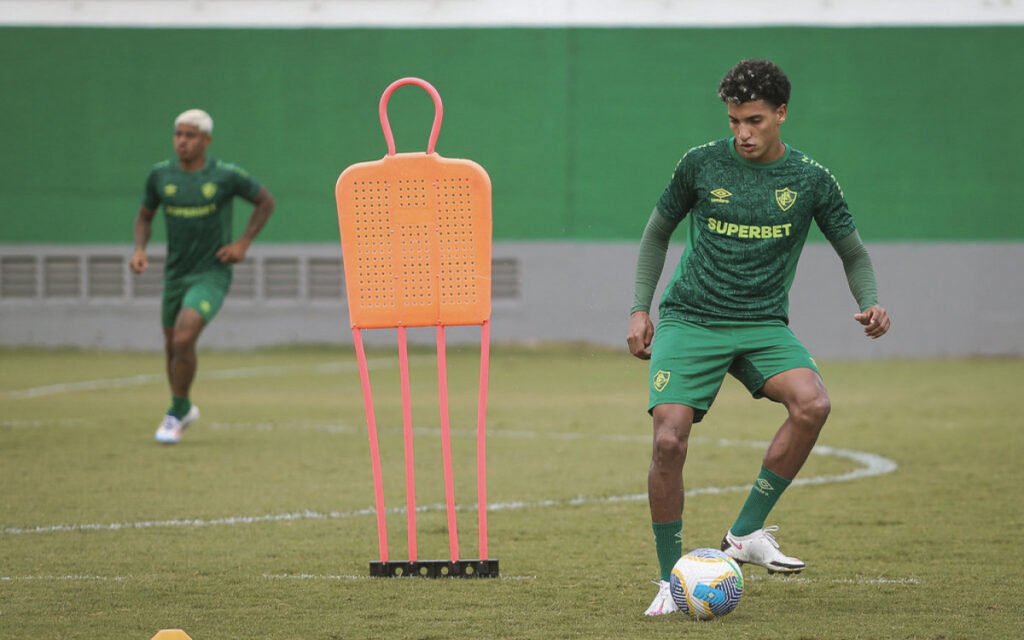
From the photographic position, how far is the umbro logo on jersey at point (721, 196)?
6.63m

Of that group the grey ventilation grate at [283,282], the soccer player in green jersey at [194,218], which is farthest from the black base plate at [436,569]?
the grey ventilation grate at [283,282]

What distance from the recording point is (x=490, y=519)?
9031 mm

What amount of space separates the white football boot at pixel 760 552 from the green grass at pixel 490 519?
0.14 metres

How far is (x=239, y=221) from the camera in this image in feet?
79.2

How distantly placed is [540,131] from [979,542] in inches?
644

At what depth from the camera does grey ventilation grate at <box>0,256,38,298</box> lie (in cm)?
2403

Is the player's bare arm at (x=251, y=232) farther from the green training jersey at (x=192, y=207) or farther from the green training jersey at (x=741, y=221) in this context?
the green training jersey at (x=741, y=221)

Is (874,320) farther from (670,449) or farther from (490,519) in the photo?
(490,519)

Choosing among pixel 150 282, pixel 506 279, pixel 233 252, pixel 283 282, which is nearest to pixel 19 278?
pixel 150 282

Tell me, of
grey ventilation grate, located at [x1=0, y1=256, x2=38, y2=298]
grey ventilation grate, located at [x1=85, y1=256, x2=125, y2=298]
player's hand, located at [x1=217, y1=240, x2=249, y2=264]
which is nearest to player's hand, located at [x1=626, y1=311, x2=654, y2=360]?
player's hand, located at [x1=217, y1=240, x2=249, y2=264]

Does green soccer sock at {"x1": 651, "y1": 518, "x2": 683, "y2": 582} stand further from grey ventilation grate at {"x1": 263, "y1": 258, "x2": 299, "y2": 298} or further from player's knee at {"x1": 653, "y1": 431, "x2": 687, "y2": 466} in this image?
grey ventilation grate at {"x1": 263, "y1": 258, "x2": 299, "y2": 298}

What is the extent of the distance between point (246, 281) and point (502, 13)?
200 inches

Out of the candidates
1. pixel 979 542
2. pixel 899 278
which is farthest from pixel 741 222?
pixel 899 278

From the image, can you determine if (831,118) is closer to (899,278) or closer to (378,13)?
(899,278)
